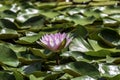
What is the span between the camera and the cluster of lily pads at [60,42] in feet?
4.18

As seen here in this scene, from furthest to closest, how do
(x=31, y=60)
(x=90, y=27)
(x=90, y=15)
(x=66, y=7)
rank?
(x=66, y=7) < (x=90, y=15) < (x=90, y=27) < (x=31, y=60)

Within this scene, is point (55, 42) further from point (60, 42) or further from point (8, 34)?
point (8, 34)

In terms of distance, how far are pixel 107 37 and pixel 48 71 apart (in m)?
0.38

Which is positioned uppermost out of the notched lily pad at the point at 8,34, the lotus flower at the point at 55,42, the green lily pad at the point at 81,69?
the lotus flower at the point at 55,42

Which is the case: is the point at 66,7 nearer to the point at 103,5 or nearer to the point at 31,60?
the point at 103,5

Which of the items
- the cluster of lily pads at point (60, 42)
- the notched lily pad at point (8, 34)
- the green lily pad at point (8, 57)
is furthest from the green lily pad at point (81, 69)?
the notched lily pad at point (8, 34)

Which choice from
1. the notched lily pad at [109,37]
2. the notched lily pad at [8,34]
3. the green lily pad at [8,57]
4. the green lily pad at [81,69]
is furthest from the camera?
the notched lily pad at [8,34]

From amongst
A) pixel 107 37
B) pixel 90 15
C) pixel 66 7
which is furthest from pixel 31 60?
pixel 66 7

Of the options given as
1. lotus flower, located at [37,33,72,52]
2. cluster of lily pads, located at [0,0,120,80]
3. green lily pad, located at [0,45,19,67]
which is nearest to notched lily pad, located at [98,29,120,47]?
cluster of lily pads, located at [0,0,120,80]

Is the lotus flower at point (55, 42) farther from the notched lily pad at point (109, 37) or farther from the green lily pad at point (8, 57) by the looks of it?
the notched lily pad at point (109, 37)

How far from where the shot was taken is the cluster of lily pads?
127 cm

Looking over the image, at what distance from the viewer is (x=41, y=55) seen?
4.62 feet

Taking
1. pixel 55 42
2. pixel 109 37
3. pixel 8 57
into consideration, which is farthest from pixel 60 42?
pixel 109 37

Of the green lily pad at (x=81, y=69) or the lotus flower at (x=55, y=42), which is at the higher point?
the lotus flower at (x=55, y=42)
